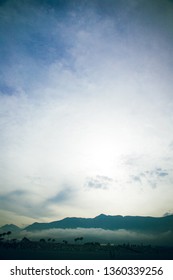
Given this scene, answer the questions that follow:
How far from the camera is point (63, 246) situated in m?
174
